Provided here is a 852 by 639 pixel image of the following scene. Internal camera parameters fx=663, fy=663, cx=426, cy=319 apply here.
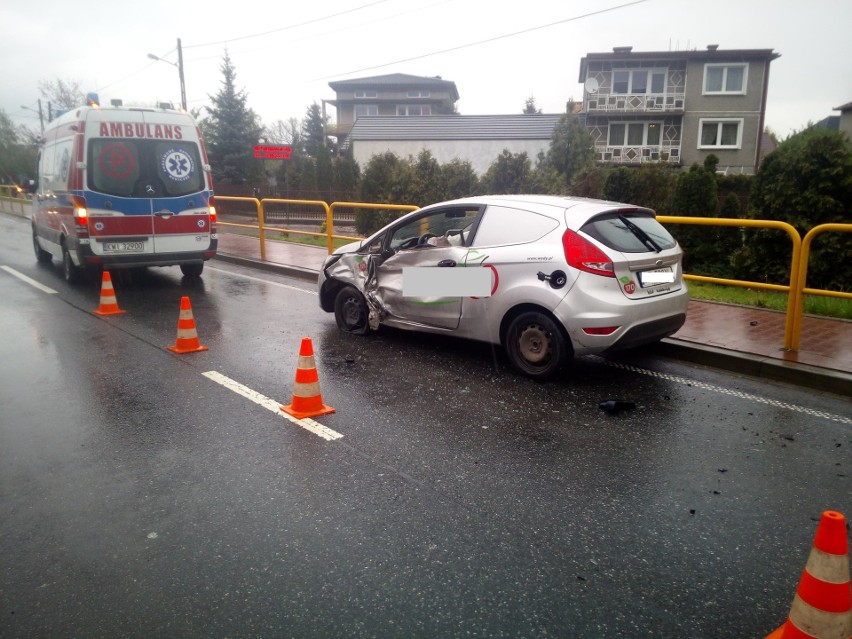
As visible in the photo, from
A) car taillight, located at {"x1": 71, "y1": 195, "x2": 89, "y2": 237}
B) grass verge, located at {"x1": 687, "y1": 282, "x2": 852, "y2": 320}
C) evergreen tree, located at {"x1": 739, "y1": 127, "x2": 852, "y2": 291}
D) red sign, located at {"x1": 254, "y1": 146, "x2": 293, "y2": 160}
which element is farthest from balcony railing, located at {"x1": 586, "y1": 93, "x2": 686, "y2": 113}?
car taillight, located at {"x1": 71, "y1": 195, "x2": 89, "y2": 237}

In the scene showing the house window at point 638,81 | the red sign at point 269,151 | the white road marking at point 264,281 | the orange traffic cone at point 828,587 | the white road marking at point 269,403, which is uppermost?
the house window at point 638,81

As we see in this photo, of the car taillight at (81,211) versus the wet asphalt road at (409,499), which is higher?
the car taillight at (81,211)

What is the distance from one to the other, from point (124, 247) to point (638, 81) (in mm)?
37523

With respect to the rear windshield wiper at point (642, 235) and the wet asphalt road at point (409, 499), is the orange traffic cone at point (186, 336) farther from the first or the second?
the rear windshield wiper at point (642, 235)

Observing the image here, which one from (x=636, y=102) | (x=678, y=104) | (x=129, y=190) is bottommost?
(x=129, y=190)

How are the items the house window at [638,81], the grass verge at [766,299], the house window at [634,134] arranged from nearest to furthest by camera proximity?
1. the grass verge at [766,299]
2. the house window at [638,81]
3. the house window at [634,134]

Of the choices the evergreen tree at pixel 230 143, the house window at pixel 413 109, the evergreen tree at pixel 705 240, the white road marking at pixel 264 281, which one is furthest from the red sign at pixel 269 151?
the house window at pixel 413 109

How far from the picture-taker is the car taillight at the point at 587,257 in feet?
18.6

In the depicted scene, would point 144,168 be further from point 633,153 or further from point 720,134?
point 720,134

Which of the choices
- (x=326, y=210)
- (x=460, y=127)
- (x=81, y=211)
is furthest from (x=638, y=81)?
(x=81, y=211)

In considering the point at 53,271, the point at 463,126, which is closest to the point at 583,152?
the point at 463,126

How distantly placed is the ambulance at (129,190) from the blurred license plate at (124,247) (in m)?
0.01

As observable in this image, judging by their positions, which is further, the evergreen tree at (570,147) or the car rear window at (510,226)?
the evergreen tree at (570,147)

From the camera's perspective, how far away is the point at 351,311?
311 inches
